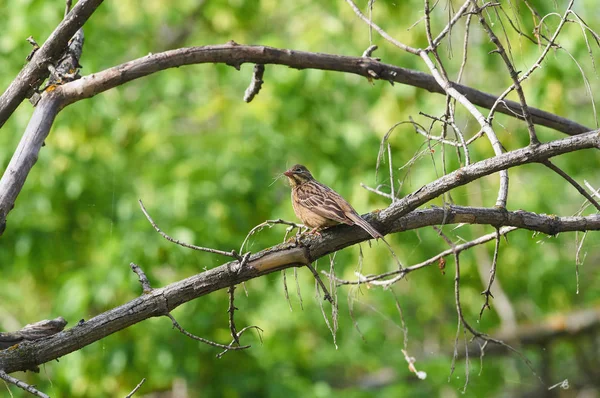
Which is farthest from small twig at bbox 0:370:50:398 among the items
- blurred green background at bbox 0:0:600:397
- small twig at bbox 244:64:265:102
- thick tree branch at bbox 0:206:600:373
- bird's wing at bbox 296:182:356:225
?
blurred green background at bbox 0:0:600:397

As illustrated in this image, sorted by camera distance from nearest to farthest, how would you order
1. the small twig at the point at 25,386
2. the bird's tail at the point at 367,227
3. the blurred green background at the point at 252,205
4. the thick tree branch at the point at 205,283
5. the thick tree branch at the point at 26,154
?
1. the small twig at the point at 25,386
2. the thick tree branch at the point at 205,283
3. the bird's tail at the point at 367,227
4. the thick tree branch at the point at 26,154
5. the blurred green background at the point at 252,205

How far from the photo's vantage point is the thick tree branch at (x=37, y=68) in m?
3.77

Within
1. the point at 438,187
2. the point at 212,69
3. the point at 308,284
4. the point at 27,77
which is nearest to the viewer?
the point at 438,187

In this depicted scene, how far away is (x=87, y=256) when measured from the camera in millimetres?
8547

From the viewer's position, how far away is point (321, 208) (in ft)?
12.3

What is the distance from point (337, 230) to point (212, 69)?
7036mm

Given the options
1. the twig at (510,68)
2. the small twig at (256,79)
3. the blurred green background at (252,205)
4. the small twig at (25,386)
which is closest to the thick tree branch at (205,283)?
the small twig at (25,386)

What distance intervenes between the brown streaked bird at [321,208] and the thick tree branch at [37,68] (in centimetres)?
144

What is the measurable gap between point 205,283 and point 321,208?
0.82 metres

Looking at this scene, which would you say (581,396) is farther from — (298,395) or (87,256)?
(87,256)

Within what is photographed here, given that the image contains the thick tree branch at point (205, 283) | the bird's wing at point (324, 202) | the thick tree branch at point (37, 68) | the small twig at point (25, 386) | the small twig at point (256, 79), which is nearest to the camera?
the small twig at point (25, 386)

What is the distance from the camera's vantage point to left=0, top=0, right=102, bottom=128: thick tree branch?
148 inches

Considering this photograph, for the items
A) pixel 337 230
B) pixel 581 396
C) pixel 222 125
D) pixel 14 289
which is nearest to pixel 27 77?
pixel 337 230

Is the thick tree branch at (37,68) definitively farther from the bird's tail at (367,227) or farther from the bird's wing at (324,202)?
the bird's tail at (367,227)
